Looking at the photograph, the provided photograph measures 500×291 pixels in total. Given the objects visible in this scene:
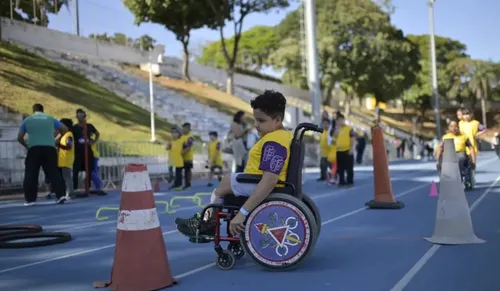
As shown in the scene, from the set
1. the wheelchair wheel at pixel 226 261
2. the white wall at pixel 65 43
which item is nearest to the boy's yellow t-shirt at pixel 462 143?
the wheelchair wheel at pixel 226 261

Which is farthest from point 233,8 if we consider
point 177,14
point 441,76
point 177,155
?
point 441,76

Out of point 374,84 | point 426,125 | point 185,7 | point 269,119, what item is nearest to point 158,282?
point 269,119

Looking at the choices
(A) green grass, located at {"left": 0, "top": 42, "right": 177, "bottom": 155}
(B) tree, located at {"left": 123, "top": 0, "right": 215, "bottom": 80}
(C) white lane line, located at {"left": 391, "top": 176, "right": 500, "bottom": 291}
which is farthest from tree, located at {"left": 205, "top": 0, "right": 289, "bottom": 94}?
(C) white lane line, located at {"left": 391, "top": 176, "right": 500, "bottom": 291}

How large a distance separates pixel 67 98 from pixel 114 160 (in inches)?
485

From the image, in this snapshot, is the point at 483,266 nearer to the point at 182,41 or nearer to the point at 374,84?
the point at 182,41

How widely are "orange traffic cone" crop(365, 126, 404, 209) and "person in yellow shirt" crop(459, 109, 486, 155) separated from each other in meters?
3.08

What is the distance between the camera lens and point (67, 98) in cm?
3031

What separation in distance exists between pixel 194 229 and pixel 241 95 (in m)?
52.7

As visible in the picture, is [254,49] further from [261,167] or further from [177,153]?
[261,167]

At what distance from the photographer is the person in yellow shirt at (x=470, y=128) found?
13.4 metres

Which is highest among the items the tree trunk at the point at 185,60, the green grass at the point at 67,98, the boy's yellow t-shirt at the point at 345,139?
the tree trunk at the point at 185,60

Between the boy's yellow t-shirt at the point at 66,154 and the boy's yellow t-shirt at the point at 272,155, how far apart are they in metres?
8.77

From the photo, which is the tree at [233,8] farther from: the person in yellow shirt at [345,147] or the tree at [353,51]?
the person in yellow shirt at [345,147]

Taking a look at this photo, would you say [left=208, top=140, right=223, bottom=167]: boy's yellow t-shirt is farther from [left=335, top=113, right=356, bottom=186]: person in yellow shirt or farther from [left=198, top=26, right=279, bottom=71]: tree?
[left=198, top=26, right=279, bottom=71]: tree
